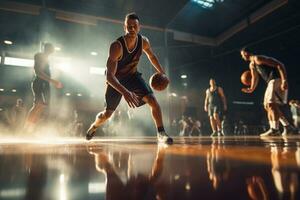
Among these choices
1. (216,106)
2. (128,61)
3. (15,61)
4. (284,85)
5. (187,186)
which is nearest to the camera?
(187,186)

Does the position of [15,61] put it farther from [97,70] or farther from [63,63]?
[97,70]

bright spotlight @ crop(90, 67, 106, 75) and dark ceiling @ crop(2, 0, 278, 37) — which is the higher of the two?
dark ceiling @ crop(2, 0, 278, 37)

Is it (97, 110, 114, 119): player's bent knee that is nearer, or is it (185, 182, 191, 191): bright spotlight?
(185, 182, 191, 191): bright spotlight

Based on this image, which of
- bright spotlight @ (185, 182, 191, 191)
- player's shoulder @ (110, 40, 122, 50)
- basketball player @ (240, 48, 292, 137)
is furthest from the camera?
basketball player @ (240, 48, 292, 137)

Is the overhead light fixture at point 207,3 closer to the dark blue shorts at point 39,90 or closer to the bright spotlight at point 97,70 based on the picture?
the bright spotlight at point 97,70

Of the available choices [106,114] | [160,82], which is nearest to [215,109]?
[160,82]

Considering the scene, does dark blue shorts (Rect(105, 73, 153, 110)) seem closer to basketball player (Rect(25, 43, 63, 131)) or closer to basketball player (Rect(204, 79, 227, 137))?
basketball player (Rect(25, 43, 63, 131))

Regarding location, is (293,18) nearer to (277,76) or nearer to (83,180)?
(277,76)

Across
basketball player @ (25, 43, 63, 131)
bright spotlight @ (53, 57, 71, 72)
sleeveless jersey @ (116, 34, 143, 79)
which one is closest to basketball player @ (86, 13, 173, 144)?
sleeveless jersey @ (116, 34, 143, 79)

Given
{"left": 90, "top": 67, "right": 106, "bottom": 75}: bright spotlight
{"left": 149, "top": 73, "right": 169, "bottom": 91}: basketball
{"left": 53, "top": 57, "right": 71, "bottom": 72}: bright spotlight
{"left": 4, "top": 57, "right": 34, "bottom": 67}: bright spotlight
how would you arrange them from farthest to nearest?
1. {"left": 90, "top": 67, "right": 106, "bottom": 75}: bright spotlight
2. {"left": 4, "top": 57, "right": 34, "bottom": 67}: bright spotlight
3. {"left": 53, "top": 57, "right": 71, "bottom": 72}: bright spotlight
4. {"left": 149, "top": 73, "right": 169, "bottom": 91}: basketball

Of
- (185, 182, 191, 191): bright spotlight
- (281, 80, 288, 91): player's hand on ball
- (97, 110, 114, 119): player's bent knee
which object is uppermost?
(281, 80, 288, 91): player's hand on ball

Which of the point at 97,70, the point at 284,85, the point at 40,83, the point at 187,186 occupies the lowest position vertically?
the point at 187,186

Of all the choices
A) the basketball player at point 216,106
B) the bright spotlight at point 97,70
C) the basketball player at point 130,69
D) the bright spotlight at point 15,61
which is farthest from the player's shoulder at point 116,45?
the bright spotlight at point 15,61

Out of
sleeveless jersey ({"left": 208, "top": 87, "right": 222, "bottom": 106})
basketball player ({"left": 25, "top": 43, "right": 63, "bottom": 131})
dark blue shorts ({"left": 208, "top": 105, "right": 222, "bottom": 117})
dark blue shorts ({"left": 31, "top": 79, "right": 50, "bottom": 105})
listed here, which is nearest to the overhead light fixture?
sleeveless jersey ({"left": 208, "top": 87, "right": 222, "bottom": 106})
